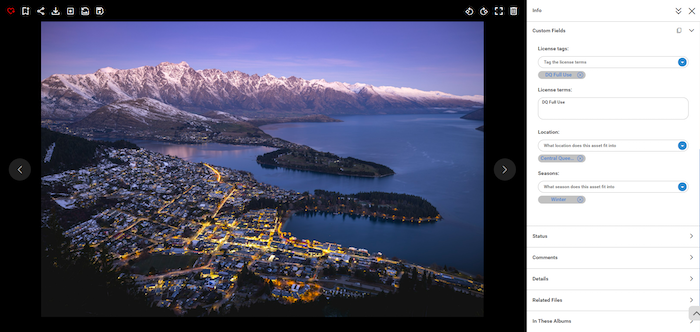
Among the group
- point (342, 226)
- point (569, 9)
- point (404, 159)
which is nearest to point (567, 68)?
point (569, 9)

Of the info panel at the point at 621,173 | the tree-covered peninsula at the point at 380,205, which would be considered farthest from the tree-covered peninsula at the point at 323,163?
the info panel at the point at 621,173

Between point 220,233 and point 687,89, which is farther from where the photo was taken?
point 220,233

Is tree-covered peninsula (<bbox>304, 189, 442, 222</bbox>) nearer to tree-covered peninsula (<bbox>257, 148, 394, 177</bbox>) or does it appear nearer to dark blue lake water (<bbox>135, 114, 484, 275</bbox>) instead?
dark blue lake water (<bbox>135, 114, 484, 275</bbox>)

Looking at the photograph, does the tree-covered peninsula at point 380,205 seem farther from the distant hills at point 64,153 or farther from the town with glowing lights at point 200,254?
A: the distant hills at point 64,153

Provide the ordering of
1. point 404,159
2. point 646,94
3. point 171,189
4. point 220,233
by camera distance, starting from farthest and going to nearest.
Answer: point 404,159 → point 171,189 → point 220,233 → point 646,94
